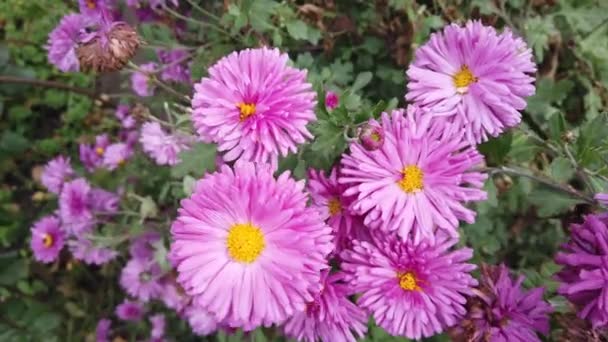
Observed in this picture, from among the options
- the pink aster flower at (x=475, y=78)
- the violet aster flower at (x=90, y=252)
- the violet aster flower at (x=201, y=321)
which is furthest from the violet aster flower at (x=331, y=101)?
the violet aster flower at (x=90, y=252)

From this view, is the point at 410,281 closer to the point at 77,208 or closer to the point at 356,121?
the point at 356,121

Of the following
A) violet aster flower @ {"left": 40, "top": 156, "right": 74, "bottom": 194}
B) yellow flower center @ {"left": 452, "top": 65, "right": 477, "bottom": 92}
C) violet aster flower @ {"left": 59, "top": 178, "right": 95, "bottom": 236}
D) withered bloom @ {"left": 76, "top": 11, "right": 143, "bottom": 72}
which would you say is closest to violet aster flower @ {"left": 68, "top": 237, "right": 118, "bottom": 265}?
violet aster flower @ {"left": 59, "top": 178, "right": 95, "bottom": 236}

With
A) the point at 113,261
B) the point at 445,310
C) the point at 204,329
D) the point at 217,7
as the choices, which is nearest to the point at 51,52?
the point at 217,7

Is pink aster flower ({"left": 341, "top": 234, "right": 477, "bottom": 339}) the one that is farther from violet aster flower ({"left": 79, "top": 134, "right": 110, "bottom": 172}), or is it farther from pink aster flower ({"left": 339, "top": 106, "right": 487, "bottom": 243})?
violet aster flower ({"left": 79, "top": 134, "right": 110, "bottom": 172})

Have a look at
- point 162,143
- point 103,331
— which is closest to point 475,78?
point 162,143

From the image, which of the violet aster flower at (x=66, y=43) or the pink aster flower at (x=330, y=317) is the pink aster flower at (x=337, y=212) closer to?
the pink aster flower at (x=330, y=317)
